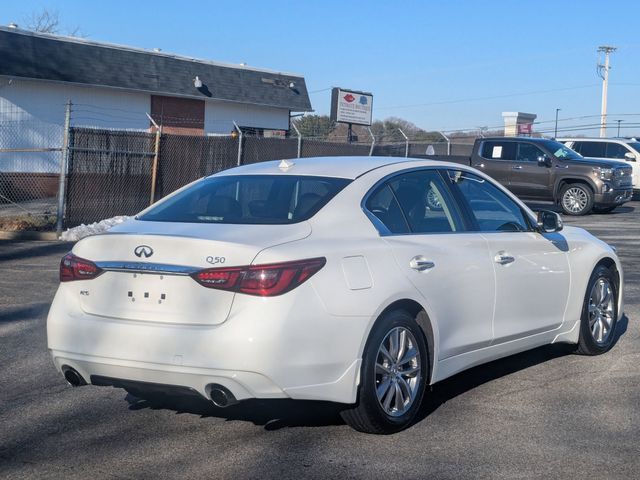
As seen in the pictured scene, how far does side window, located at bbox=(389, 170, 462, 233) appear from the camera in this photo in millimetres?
5977

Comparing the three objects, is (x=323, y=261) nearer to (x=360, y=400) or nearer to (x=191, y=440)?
(x=360, y=400)

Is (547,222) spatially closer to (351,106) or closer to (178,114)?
(178,114)

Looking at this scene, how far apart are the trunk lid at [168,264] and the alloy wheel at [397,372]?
2.73 ft

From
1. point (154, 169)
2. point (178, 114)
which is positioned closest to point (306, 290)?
point (154, 169)

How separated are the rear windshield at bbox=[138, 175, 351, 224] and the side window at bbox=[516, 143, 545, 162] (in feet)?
58.6

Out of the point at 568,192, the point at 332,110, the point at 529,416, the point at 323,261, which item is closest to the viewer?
the point at 323,261

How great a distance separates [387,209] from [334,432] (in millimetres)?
1406

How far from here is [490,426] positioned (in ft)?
18.5

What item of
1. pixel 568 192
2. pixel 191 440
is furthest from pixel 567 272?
pixel 568 192

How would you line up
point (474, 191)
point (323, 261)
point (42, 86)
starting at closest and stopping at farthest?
1. point (323, 261)
2. point (474, 191)
3. point (42, 86)

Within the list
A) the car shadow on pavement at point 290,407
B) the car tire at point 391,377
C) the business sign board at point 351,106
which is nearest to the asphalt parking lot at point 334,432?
the car shadow on pavement at point 290,407

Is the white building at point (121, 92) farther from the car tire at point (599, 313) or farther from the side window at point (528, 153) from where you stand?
the car tire at point (599, 313)

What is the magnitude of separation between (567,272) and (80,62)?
908 inches

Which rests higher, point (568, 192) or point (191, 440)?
point (568, 192)
